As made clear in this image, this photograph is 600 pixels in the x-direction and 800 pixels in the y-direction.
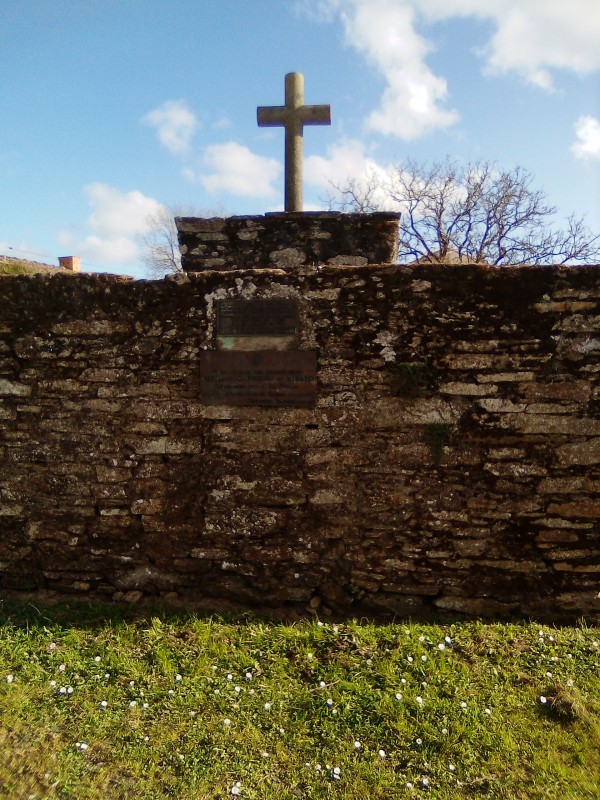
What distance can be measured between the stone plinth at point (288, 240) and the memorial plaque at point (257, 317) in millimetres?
970

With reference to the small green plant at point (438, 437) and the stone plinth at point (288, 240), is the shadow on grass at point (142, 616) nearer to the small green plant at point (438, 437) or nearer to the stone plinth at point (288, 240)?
the small green plant at point (438, 437)

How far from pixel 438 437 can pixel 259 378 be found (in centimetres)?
124

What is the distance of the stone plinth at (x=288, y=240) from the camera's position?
441 centimetres

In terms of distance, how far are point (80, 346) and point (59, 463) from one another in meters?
0.83

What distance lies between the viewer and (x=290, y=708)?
9.45ft

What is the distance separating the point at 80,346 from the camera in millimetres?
3711

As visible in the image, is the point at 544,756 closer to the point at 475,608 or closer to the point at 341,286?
the point at 475,608

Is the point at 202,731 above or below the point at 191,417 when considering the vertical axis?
below

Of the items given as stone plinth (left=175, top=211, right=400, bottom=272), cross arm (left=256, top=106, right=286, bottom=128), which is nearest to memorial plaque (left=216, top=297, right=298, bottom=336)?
stone plinth (left=175, top=211, right=400, bottom=272)

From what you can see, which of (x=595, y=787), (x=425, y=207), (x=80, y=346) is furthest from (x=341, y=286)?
(x=425, y=207)

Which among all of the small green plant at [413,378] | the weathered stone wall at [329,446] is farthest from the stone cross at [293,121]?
the small green plant at [413,378]

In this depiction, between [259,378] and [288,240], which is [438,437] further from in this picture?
[288,240]

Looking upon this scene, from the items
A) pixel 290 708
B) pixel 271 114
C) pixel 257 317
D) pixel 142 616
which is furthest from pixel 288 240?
pixel 290 708

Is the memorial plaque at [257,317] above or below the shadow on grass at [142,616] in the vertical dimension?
above
